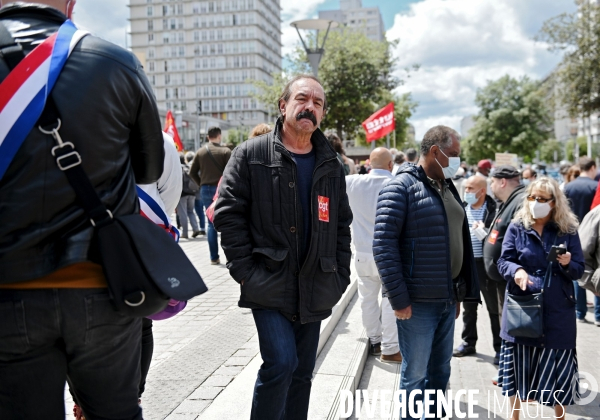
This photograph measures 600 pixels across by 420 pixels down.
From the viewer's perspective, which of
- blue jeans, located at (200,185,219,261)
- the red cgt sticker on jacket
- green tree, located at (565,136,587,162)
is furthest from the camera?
green tree, located at (565,136,587,162)

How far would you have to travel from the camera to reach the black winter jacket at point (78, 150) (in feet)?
5.58

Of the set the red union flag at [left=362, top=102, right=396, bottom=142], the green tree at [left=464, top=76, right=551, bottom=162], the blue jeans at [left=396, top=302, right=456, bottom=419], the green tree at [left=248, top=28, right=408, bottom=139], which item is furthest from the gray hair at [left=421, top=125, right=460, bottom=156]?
the green tree at [left=464, top=76, right=551, bottom=162]

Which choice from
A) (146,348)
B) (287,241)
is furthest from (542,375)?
(146,348)

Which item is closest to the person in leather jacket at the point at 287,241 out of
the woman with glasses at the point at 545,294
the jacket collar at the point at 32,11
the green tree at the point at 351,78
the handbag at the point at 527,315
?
the jacket collar at the point at 32,11

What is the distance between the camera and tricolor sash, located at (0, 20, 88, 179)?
1708 mm

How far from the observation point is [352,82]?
94.7ft

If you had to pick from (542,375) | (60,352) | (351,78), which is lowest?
(542,375)

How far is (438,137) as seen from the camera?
3.98m

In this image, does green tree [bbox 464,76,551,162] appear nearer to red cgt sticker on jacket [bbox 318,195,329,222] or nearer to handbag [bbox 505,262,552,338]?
handbag [bbox 505,262,552,338]

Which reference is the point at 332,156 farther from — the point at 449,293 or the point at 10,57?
the point at 10,57

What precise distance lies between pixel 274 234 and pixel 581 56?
2868cm

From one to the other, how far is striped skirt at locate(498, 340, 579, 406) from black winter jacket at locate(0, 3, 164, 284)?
3523 mm

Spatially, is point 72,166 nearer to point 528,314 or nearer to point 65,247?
point 65,247

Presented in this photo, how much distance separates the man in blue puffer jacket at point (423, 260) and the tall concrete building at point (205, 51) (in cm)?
13068
